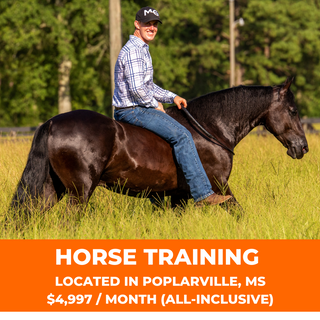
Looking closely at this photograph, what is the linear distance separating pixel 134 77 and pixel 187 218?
1.51 metres

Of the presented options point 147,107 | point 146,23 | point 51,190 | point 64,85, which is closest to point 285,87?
point 147,107

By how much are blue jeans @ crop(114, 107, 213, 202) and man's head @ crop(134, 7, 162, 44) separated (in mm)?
738

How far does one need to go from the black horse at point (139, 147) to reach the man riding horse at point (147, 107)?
0.14m

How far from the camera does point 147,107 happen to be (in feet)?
16.8

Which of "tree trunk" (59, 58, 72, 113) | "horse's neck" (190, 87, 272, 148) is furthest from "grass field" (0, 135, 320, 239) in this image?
"tree trunk" (59, 58, 72, 113)

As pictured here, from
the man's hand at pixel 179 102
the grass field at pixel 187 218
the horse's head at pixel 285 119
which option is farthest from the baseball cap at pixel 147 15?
the grass field at pixel 187 218

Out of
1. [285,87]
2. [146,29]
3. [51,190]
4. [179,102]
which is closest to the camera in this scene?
[51,190]

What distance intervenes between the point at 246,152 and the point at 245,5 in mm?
34223

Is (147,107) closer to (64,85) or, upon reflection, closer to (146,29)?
(146,29)

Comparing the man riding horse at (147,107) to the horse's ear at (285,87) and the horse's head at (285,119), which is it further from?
the horse's ear at (285,87)

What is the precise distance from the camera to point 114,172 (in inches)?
190

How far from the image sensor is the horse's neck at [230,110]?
5.48m

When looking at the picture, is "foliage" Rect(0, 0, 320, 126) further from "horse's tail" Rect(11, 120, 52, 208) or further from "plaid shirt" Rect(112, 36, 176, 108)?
"horse's tail" Rect(11, 120, 52, 208)

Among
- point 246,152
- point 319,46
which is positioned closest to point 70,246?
point 246,152
